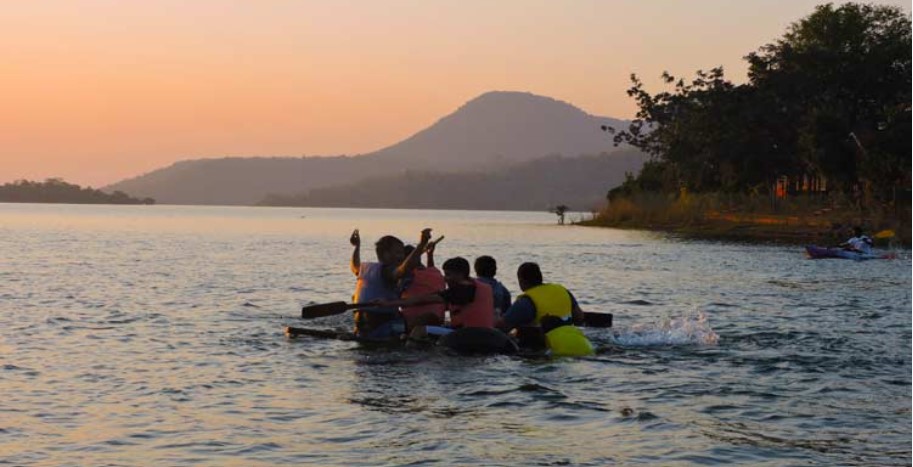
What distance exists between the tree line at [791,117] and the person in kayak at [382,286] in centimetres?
6039

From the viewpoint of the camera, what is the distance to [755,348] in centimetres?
2116

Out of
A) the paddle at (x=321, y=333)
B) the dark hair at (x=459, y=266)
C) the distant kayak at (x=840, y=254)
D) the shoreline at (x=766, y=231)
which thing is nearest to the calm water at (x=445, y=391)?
the paddle at (x=321, y=333)

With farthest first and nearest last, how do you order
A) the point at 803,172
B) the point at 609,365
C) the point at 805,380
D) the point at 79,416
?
the point at 803,172 → the point at 609,365 → the point at 805,380 → the point at 79,416

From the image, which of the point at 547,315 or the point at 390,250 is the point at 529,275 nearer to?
the point at 547,315

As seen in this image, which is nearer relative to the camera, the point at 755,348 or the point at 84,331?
the point at 755,348

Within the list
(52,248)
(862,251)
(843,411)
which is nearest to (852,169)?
(862,251)

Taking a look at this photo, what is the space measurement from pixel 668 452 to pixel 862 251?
142 ft

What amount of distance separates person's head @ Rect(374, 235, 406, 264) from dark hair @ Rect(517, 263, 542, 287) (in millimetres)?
2122

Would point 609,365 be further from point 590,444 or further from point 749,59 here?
point 749,59

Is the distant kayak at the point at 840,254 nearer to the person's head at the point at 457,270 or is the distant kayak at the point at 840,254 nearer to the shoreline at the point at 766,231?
the shoreline at the point at 766,231

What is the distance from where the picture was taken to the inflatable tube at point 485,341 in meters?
18.7

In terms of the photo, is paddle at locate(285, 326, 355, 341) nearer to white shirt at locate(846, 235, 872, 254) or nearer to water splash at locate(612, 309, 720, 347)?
water splash at locate(612, 309, 720, 347)

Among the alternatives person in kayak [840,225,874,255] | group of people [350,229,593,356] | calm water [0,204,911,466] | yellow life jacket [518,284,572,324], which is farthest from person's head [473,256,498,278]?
person in kayak [840,225,874,255]

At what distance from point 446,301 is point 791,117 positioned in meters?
76.1
